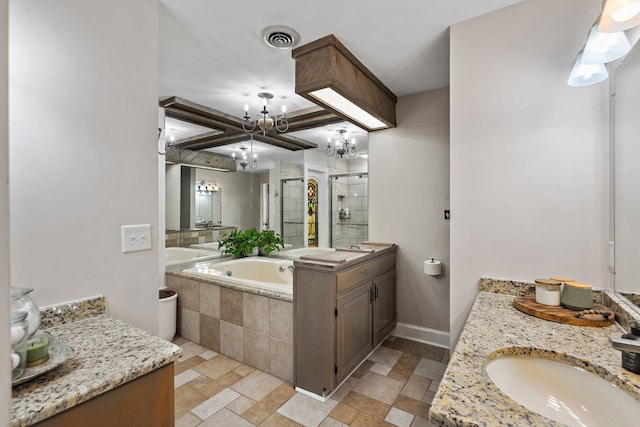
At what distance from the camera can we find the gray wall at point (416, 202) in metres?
2.80

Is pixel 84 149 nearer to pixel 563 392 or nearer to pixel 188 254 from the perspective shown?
pixel 563 392

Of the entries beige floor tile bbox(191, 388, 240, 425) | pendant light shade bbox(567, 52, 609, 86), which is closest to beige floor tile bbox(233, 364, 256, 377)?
beige floor tile bbox(191, 388, 240, 425)

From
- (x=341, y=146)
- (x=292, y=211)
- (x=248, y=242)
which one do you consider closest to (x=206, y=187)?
(x=248, y=242)

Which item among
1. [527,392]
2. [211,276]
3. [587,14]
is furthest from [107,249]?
[587,14]

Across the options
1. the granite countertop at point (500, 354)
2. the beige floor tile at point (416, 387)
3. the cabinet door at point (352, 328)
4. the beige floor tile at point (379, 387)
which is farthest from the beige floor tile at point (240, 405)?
the granite countertop at point (500, 354)

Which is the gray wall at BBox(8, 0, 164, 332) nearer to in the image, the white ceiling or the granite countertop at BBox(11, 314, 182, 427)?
the granite countertop at BBox(11, 314, 182, 427)

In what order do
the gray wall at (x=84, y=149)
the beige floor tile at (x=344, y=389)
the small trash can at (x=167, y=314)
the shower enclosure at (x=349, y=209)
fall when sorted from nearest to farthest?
the gray wall at (x=84, y=149) < the beige floor tile at (x=344, y=389) < the small trash can at (x=167, y=314) < the shower enclosure at (x=349, y=209)

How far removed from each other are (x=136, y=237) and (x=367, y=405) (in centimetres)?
177

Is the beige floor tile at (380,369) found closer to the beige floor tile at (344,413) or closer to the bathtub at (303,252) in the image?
the beige floor tile at (344,413)

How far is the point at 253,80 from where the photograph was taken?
2.57 metres

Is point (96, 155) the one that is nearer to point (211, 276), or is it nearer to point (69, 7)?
point (69, 7)

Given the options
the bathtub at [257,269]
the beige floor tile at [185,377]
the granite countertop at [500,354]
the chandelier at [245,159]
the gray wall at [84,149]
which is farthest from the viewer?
the chandelier at [245,159]

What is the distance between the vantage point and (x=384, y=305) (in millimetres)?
2779

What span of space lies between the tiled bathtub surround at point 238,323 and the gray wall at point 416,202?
1.37 m
